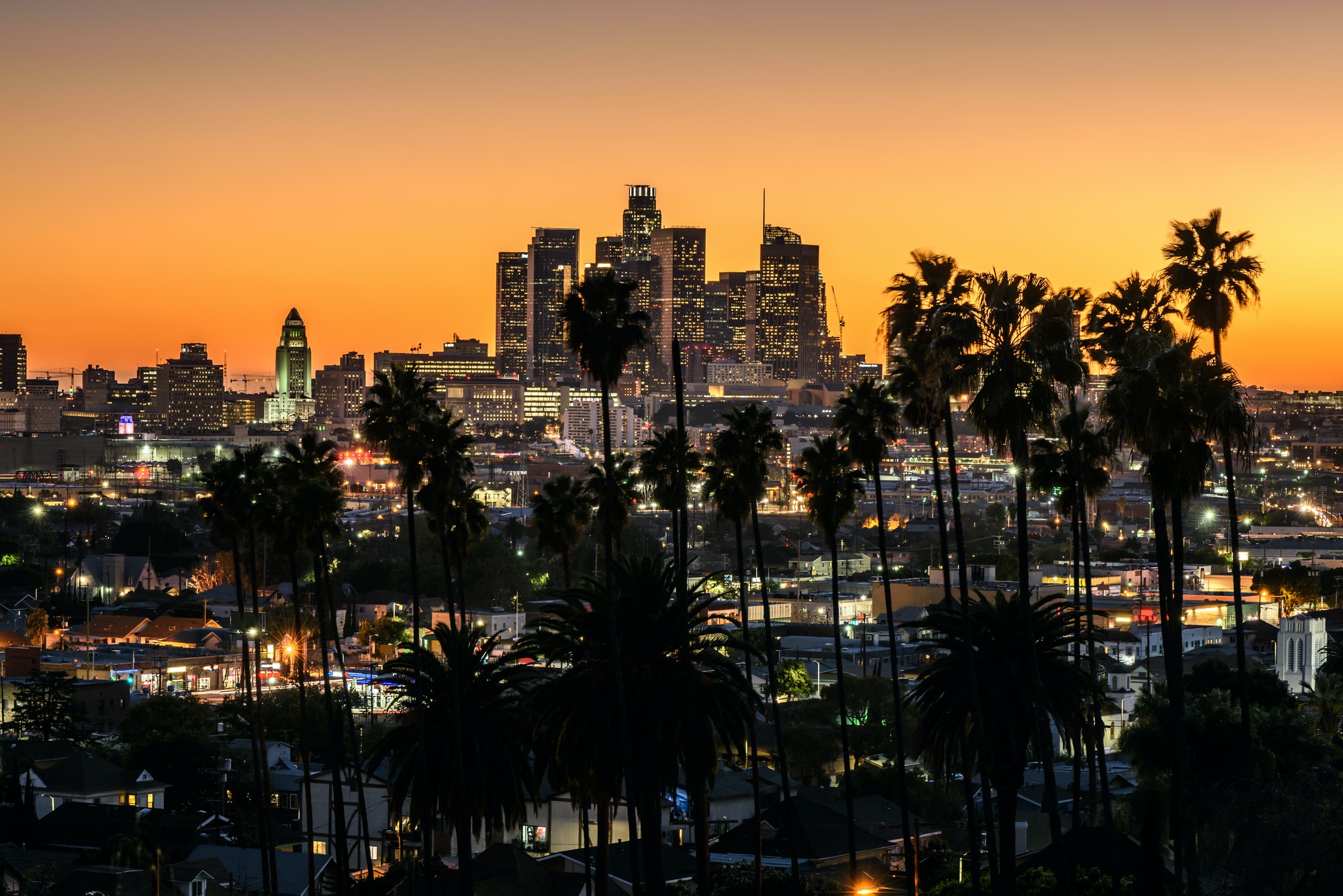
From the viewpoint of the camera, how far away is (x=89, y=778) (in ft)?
180

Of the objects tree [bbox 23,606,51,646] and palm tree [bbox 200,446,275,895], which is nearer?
palm tree [bbox 200,446,275,895]

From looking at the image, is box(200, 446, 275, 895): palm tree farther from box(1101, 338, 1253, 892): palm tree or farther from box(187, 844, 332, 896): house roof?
box(1101, 338, 1253, 892): palm tree

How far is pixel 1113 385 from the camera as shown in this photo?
104 ft

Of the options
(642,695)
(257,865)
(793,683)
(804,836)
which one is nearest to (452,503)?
(257,865)

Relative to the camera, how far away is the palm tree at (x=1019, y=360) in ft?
100

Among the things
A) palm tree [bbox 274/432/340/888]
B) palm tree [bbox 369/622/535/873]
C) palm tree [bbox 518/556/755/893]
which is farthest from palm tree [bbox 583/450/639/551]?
palm tree [bbox 518/556/755/893]

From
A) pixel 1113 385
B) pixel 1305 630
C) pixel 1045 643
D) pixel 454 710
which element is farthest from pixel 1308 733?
pixel 1305 630

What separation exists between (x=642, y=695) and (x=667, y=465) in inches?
642

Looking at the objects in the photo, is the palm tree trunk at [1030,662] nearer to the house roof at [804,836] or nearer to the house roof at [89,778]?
the house roof at [804,836]

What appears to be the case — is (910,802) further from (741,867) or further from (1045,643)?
(1045,643)

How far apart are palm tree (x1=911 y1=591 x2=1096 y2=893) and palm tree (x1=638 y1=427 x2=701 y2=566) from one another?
12091 mm

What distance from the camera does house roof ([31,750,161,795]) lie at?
5431cm

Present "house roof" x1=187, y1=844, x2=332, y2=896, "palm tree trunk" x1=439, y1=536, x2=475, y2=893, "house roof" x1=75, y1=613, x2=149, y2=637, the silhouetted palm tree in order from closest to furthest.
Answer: "palm tree trunk" x1=439, y1=536, x2=475, y2=893, the silhouetted palm tree, "house roof" x1=187, y1=844, x2=332, y2=896, "house roof" x1=75, y1=613, x2=149, y2=637

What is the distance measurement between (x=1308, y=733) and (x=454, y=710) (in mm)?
21070
